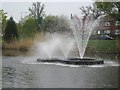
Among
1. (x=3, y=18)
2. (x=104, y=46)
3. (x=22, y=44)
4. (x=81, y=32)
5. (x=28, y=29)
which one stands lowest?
(x=104, y=46)

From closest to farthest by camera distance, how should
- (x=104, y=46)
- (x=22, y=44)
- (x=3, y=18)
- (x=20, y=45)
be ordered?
(x=104, y=46)
(x=20, y=45)
(x=22, y=44)
(x=3, y=18)

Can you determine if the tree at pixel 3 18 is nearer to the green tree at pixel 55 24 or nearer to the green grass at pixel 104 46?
the green tree at pixel 55 24

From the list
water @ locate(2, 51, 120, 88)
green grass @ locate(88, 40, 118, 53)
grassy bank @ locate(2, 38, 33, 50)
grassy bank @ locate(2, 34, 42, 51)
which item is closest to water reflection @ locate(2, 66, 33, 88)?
water @ locate(2, 51, 120, 88)

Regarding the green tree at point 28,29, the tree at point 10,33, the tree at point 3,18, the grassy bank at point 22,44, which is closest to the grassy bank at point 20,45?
the grassy bank at point 22,44

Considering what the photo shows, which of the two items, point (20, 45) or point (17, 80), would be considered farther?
point (20, 45)

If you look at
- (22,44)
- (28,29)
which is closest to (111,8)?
(22,44)

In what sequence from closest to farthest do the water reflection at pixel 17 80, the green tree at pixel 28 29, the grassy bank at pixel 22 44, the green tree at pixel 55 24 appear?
the water reflection at pixel 17 80, the grassy bank at pixel 22 44, the green tree at pixel 28 29, the green tree at pixel 55 24

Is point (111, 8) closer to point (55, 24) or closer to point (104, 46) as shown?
point (104, 46)

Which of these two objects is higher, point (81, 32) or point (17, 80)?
point (81, 32)

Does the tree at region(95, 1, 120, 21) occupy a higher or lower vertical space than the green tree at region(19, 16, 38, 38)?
higher

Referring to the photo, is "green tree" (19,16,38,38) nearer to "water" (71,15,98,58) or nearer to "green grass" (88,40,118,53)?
"water" (71,15,98,58)

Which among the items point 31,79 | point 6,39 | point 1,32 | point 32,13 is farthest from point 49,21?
point 31,79

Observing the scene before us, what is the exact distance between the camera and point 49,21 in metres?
83.5

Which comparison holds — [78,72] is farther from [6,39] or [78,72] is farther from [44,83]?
[6,39]
